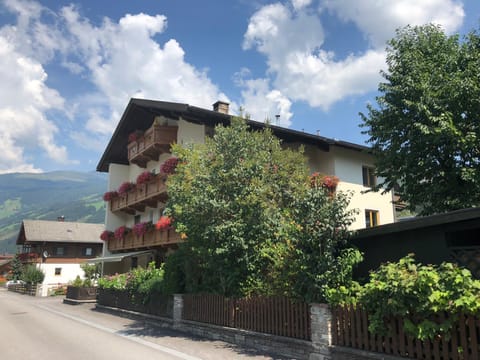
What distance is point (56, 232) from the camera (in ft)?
183

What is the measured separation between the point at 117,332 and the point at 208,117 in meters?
11.3

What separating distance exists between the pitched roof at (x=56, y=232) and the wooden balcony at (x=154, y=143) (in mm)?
33331

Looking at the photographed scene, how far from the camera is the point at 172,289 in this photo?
15.3m

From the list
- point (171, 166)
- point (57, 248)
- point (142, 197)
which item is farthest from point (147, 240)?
point (57, 248)

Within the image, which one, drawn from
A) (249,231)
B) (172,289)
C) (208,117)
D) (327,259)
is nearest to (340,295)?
(327,259)

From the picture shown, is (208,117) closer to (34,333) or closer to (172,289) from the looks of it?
(172,289)

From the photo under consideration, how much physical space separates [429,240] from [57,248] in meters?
53.9

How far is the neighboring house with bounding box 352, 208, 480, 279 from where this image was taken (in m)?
8.82

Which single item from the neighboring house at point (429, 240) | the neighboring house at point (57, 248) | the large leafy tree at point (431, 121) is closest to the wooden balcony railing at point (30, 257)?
the neighboring house at point (57, 248)

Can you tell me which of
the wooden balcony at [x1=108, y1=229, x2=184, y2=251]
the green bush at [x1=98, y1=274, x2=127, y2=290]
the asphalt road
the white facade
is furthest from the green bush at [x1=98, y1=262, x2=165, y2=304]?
the white facade

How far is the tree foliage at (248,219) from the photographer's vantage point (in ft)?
31.7

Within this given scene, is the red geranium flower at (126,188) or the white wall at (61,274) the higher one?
the red geranium flower at (126,188)

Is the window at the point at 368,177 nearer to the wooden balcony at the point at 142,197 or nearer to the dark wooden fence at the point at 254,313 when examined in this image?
the wooden balcony at the point at 142,197

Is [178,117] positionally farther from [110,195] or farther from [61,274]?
[61,274]
